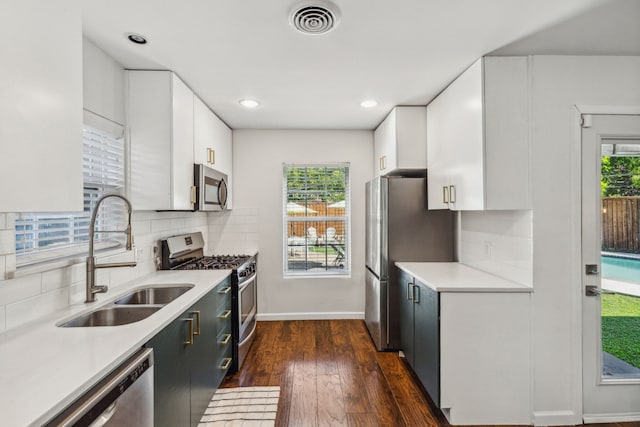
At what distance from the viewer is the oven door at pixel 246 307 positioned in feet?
9.30

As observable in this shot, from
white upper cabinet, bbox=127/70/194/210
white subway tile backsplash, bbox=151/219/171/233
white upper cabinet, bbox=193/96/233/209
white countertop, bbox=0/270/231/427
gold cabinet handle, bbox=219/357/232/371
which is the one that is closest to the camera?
white countertop, bbox=0/270/231/427

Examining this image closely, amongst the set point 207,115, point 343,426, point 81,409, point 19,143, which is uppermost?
point 207,115

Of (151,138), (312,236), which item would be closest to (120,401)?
(151,138)

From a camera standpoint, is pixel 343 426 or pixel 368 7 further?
pixel 343 426

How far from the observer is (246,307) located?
121 inches

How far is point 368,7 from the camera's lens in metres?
1.62

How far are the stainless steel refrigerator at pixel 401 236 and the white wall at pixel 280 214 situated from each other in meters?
0.95

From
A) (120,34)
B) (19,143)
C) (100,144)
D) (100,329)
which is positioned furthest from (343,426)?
(120,34)

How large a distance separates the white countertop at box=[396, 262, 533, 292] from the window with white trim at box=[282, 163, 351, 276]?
123cm

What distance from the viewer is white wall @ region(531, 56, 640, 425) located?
2.08 metres

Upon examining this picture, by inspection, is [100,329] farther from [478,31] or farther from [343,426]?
[478,31]

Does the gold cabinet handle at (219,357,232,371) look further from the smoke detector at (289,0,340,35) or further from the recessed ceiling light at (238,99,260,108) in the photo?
the smoke detector at (289,0,340,35)

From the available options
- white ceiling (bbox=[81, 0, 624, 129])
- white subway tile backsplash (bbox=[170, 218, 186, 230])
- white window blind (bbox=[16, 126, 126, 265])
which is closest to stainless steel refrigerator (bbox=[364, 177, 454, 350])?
white ceiling (bbox=[81, 0, 624, 129])

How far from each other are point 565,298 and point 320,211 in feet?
8.73
